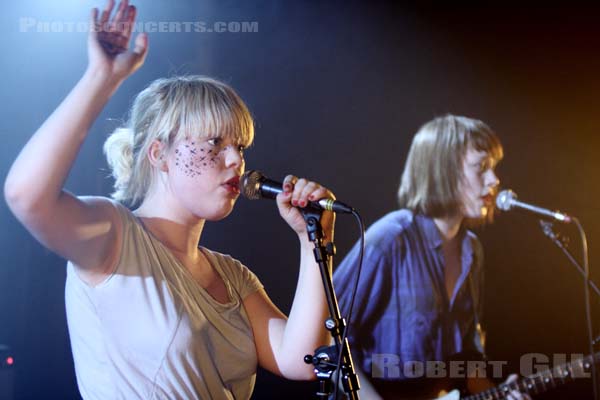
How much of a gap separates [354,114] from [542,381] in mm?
1288

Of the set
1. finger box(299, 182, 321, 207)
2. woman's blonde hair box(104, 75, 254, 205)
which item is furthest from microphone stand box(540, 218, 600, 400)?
finger box(299, 182, 321, 207)

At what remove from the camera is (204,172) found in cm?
208

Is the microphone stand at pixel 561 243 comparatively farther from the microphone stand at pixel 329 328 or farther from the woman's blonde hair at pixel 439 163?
the microphone stand at pixel 329 328

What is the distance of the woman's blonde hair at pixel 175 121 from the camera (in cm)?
206

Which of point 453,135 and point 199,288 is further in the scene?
point 453,135

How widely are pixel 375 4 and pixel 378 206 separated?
0.85 metres

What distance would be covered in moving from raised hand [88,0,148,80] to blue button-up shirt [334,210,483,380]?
1.27m

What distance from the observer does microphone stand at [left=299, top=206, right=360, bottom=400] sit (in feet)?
5.43

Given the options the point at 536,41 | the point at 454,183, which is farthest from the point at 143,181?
the point at 536,41

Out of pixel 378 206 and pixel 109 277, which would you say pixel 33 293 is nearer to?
pixel 109 277

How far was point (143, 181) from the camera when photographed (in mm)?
2107
